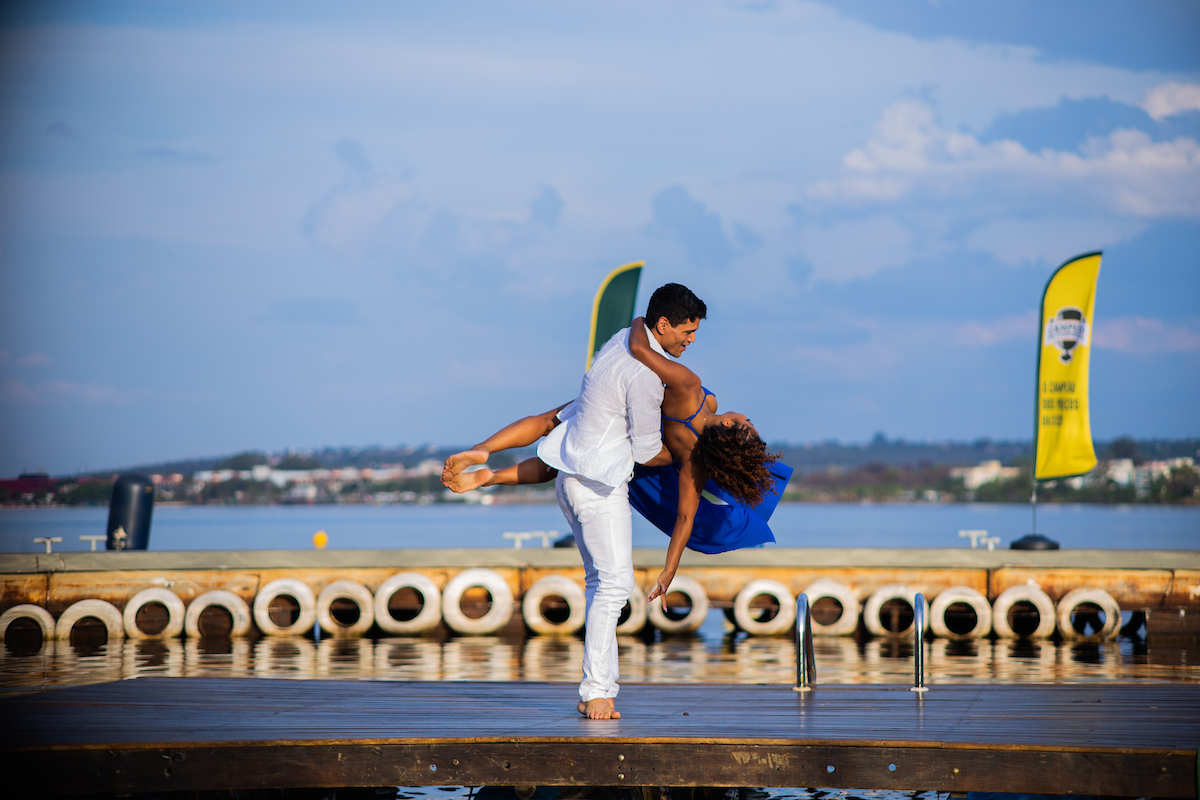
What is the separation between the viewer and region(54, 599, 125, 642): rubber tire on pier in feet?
45.4

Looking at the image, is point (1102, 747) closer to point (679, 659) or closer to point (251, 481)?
point (679, 659)

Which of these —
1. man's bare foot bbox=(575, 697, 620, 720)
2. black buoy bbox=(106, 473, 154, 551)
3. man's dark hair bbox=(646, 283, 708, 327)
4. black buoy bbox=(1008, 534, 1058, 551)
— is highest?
man's dark hair bbox=(646, 283, 708, 327)

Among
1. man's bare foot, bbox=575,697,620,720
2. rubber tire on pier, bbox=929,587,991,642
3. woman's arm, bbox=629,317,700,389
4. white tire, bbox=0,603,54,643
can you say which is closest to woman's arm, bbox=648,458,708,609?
woman's arm, bbox=629,317,700,389

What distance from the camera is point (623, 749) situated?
5703 millimetres

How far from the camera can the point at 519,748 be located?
226 inches

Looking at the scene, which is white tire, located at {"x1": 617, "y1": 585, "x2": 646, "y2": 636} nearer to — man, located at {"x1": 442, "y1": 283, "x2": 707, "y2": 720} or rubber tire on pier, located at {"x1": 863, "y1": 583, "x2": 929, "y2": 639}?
rubber tire on pier, located at {"x1": 863, "y1": 583, "x2": 929, "y2": 639}

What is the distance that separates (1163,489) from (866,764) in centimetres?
7526

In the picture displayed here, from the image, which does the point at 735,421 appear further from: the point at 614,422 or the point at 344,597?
the point at 344,597

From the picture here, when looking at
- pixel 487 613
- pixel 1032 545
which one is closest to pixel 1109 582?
pixel 1032 545

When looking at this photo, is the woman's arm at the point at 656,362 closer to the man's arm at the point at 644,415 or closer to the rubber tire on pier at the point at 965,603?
the man's arm at the point at 644,415

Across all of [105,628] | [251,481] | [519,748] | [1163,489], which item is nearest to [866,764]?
[519,748]

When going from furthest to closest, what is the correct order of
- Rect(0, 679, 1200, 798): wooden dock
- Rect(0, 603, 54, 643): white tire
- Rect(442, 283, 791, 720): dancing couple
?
Rect(0, 603, 54, 643): white tire → Rect(442, 283, 791, 720): dancing couple → Rect(0, 679, 1200, 798): wooden dock

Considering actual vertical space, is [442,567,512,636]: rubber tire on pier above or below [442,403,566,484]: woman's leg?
below

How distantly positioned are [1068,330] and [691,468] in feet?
38.0
